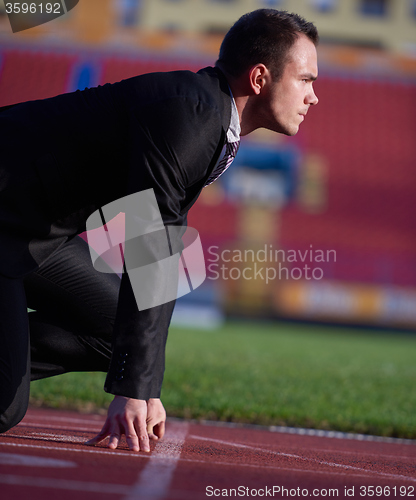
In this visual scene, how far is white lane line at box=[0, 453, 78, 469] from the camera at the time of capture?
2.18m

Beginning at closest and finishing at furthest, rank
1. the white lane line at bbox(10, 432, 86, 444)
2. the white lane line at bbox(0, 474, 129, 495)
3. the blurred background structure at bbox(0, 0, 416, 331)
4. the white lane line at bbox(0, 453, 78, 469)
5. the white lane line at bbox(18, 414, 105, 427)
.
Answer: the white lane line at bbox(0, 474, 129, 495) < the white lane line at bbox(0, 453, 78, 469) < the white lane line at bbox(10, 432, 86, 444) < the white lane line at bbox(18, 414, 105, 427) < the blurred background structure at bbox(0, 0, 416, 331)

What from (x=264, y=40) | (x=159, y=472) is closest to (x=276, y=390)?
(x=159, y=472)

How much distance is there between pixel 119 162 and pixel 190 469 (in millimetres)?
1168

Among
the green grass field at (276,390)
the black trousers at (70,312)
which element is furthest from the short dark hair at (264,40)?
the green grass field at (276,390)

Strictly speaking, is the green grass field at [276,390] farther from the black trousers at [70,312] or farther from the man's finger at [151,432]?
the man's finger at [151,432]

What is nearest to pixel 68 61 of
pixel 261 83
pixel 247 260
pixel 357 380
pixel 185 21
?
pixel 247 260

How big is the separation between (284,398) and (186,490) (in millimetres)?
3533

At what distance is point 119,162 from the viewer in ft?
7.77

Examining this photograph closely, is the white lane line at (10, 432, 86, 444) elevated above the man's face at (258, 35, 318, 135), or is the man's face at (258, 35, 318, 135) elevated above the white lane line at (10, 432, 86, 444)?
the man's face at (258, 35, 318, 135)

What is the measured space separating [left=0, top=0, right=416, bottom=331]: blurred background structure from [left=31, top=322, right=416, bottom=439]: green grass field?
9.16 m

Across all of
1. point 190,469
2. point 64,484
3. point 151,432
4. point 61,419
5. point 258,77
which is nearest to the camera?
point 64,484

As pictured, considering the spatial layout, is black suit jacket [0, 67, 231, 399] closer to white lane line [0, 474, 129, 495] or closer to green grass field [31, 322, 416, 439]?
white lane line [0, 474, 129, 495]

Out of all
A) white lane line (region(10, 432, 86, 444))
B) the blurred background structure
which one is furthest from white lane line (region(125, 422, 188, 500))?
the blurred background structure

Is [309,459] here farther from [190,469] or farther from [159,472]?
[159,472]
